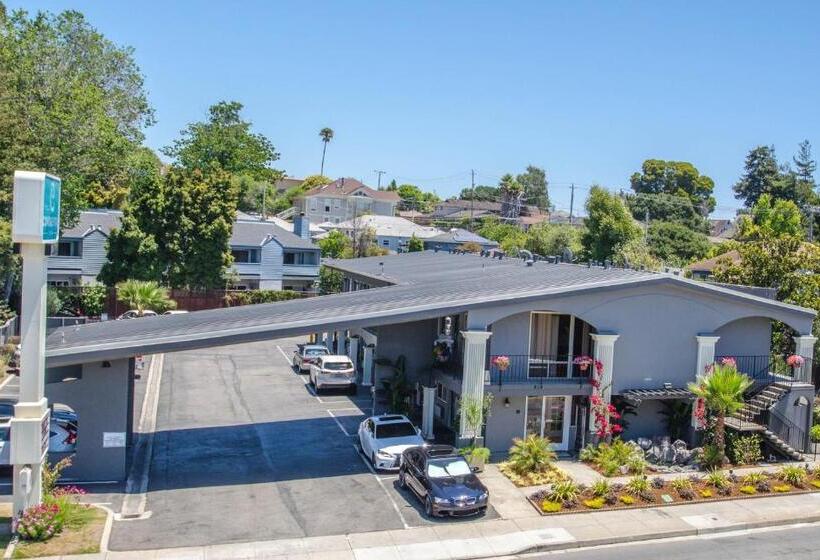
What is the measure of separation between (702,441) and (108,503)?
749 inches

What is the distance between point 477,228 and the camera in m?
113

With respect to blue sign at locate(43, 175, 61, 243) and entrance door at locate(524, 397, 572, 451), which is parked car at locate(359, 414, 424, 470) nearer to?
entrance door at locate(524, 397, 572, 451)

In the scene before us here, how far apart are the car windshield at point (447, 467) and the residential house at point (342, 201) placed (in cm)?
9180

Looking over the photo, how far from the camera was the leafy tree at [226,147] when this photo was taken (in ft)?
320

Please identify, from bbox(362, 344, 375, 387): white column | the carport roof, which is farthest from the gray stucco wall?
bbox(362, 344, 375, 387): white column

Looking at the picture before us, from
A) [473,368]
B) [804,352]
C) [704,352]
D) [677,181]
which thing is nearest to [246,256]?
[473,368]

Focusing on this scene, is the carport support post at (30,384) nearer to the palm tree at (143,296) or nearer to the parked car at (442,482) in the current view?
the parked car at (442,482)

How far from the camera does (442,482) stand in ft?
68.0

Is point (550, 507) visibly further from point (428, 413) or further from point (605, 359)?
point (428, 413)

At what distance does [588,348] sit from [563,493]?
7363mm

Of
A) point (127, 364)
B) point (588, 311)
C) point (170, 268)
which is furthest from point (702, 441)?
point (170, 268)

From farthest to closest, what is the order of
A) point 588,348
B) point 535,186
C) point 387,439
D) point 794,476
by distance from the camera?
point 535,186
point 588,348
point 387,439
point 794,476

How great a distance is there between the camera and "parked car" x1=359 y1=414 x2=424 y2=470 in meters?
24.1

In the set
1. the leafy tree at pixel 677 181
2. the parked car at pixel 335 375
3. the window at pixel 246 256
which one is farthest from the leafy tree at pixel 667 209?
the parked car at pixel 335 375
